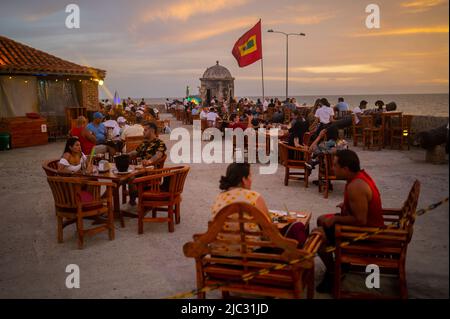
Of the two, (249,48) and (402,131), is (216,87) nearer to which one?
(249,48)

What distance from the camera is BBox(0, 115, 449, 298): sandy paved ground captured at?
11.7 feet

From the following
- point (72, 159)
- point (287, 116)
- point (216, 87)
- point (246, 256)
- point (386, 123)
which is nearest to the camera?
point (246, 256)

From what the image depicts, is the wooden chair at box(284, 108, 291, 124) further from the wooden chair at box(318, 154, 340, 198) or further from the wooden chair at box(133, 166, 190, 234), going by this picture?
the wooden chair at box(133, 166, 190, 234)

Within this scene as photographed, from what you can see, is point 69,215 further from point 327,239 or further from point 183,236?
point 327,239

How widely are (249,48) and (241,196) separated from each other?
14.4m

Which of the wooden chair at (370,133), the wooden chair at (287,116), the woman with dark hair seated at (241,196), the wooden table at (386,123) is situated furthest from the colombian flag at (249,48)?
the woman with dark hair seated at (241,196)

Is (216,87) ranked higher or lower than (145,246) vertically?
higher

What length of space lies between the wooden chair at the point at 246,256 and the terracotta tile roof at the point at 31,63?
14.7m

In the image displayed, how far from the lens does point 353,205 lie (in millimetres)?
3389

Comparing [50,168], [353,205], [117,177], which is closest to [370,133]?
[117,177]

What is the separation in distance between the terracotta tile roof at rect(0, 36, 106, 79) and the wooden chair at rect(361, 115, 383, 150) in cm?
1175

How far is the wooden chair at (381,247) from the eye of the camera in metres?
3.21

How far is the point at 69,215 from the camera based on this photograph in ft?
15.8

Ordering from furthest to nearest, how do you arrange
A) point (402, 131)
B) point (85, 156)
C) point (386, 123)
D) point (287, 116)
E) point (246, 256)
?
point (287, 116) < point (386, 123) < point (402, 131) < point (85, 156) < point (246, 256)
